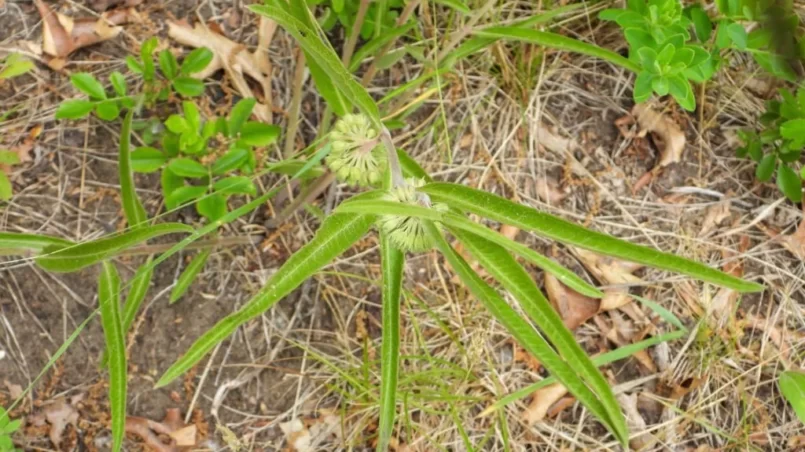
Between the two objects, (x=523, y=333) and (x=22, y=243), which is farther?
(x=22, y=243)

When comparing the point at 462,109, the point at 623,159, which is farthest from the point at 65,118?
the point at 623,159

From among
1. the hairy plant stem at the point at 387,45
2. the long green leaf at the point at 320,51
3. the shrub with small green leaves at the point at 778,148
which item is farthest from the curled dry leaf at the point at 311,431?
the shrub with small green leaves at the point at 778,148

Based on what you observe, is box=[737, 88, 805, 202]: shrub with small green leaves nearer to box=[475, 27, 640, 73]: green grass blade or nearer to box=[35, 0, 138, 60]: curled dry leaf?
box=[475, 27, 640, 73]: green grass blade

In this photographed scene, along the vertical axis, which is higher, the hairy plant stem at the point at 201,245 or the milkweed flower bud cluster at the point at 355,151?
the milkweed flower bud cluster at the point at 355,151

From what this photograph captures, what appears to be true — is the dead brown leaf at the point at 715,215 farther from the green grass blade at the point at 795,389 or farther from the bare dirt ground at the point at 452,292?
the green grass blade at the point at 795,389

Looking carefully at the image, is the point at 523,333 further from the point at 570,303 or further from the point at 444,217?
the point at 570,303

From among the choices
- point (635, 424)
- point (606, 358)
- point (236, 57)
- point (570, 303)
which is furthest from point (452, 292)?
point (236, 57)

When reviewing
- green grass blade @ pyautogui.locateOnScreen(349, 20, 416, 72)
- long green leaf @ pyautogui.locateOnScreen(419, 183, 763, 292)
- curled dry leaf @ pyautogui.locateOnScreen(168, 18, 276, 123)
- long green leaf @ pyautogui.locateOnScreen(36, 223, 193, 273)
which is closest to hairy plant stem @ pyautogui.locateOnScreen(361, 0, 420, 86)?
green grass blade @ pyautogui.locateOnScreen(349, 20, 416, 72)
